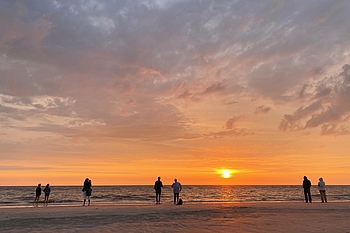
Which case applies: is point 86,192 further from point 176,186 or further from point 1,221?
point 1,221

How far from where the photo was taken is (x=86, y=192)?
23.5 meters

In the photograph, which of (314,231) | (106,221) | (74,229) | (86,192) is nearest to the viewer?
(314,231)

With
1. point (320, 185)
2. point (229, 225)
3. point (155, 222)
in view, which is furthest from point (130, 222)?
point (320, 185)

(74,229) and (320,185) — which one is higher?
(320,185)

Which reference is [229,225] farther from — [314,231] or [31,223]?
[31,223]

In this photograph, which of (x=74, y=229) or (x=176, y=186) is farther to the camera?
(x=176, y=186)

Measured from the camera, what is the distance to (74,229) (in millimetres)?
11914

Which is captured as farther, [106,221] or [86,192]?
[86,192]

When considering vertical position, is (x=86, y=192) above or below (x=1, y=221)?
above

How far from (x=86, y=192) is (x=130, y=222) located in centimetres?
1093

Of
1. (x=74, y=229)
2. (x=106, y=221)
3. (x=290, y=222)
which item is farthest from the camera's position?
(x=106, y=221)

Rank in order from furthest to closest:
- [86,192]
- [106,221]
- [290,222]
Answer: [86,192]
[106,221]
[290,222]

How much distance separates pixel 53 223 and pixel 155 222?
183 inches

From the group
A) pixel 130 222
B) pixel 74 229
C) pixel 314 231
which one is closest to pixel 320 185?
pixel 314 231
